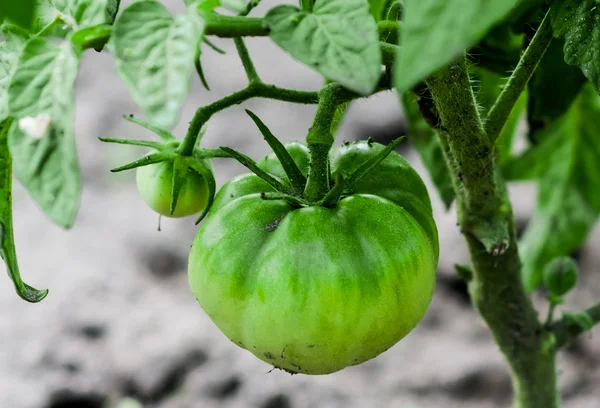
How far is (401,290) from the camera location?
493 millimetres

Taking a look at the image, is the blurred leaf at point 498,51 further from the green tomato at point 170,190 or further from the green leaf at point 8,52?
the green leaf at point 8,52

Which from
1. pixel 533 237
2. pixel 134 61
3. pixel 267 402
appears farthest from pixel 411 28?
pixel 267 402

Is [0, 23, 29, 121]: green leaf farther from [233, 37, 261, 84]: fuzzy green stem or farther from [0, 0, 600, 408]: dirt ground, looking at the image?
[0, 0, 600, 408]: dirt ground

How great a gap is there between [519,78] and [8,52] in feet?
1.29

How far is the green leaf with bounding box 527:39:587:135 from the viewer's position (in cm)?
75

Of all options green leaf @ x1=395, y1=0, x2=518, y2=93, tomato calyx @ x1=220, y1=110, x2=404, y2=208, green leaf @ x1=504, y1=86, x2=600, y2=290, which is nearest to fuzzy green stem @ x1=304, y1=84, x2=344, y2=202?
tomato calyx @ x1=220, y1=110, x2=404, y2=208

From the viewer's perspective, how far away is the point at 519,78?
0.59 meters

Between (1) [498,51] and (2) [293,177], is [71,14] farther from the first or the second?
(1) [498,51]

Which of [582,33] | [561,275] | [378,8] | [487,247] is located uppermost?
[582,33]

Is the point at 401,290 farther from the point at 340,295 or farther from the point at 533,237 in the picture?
the point at 533,237

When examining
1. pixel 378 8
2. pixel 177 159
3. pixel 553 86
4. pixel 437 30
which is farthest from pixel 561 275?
pixel 437 30

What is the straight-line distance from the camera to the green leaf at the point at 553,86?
753 mm

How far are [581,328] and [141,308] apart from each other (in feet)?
3.63

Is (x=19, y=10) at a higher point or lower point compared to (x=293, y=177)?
higher
